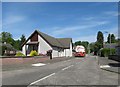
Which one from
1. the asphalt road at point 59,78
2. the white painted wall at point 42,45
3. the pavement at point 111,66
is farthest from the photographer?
the white painted wall at point 42,45

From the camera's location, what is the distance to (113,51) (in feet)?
253

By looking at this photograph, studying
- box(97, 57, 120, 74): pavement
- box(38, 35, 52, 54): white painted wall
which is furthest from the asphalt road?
box(38, 35, 52, 54): white painted wall

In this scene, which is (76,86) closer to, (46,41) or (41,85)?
(41,85)

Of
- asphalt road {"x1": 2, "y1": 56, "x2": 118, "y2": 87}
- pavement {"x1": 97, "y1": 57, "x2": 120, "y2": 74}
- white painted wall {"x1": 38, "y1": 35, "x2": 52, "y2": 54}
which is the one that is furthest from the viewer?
white painted wall {"x1": 38, "y1": 35, "x2": 52, "y2": 54}

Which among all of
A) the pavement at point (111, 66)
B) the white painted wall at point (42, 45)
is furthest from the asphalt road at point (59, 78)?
the white painted wall at point (42, 45)

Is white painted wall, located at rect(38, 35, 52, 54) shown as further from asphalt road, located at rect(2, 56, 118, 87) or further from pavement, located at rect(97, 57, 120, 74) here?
asphalt road, located at rect(2, 56, 118, 87)

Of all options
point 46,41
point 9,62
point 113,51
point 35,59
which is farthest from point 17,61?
point 113,51

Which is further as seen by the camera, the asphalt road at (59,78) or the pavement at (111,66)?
the pavement at (111,66)

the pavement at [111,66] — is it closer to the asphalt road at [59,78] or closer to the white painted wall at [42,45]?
the asphalt road at [59,78]

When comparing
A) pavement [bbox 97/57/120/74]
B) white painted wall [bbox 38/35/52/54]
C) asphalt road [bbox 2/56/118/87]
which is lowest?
asphalt road [bbox 2/56/118/87]

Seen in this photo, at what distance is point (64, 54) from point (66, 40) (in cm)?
900

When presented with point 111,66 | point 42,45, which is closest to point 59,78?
point 111,66

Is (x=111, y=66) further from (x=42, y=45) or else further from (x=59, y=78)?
(x=42, y=45)

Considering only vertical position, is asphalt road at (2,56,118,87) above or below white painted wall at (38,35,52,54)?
below
